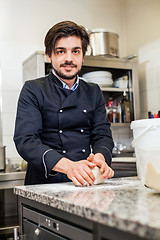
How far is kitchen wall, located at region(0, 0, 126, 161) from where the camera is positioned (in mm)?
3240

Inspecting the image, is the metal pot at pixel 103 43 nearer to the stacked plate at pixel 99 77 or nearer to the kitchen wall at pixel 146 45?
the stacked plate at pixel 99 77

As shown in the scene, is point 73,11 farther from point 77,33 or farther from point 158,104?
point 77,33

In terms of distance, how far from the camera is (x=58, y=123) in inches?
64.3

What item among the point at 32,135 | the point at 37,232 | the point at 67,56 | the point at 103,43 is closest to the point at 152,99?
the point at 103,43

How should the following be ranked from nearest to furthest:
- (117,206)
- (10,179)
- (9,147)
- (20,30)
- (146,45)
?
(117,206), (10,179), (9,147), (20,30), (146,45)

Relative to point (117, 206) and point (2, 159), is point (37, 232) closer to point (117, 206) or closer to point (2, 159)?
point (117, 206)

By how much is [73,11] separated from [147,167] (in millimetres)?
3066

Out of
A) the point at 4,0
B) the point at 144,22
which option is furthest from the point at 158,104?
the point at 4,0

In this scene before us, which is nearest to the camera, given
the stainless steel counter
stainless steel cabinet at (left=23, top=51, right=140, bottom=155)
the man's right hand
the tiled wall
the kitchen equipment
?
the man's right hand

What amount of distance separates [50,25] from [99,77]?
0.79m

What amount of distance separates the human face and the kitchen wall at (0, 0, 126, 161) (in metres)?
1.66

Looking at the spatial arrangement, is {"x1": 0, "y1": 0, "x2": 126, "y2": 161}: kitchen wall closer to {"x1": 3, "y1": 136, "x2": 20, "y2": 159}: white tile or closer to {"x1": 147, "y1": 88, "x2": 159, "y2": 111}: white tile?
{"x1": 3, "y1": 136, "x2": 20, "y2": 159}: white tile

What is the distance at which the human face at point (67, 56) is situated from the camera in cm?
164

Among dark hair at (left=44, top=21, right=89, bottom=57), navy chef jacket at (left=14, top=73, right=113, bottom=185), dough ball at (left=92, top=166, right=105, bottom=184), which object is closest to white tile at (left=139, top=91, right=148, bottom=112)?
navy chef jacket at (left=14, top=73, right=113, bottom=185)
